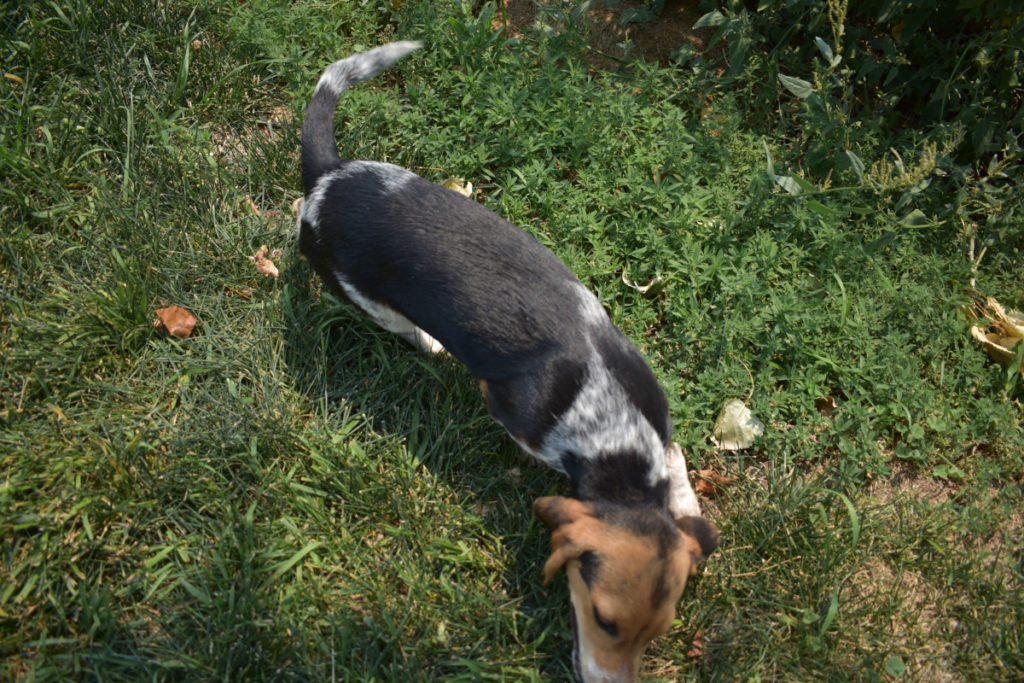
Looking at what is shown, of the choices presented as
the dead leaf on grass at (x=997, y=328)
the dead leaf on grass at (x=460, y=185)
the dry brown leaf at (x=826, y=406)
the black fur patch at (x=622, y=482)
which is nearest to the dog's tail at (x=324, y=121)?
the dead leaf on grass at (x=460, y=185)

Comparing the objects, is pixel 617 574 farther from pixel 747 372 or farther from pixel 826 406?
pixel 826 406

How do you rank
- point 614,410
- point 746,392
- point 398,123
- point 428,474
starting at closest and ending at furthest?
point 614,410 → point 428,474 → point 746,392 → point 398,123

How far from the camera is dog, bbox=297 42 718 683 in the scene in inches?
111

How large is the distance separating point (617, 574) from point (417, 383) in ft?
5.46

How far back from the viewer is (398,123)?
4836 millimetres

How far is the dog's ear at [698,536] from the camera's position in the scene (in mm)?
3029

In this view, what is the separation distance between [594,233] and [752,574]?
2.08 meters

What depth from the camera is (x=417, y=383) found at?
4.00 metres

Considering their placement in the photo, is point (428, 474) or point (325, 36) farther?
point (325, 36)

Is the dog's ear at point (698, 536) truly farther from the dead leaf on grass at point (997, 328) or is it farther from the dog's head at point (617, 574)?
the dead leaf on grass at point (997, 328)

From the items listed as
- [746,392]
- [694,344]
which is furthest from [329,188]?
[746,392]

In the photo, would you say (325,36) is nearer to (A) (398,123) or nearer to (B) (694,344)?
(A) (398,123)

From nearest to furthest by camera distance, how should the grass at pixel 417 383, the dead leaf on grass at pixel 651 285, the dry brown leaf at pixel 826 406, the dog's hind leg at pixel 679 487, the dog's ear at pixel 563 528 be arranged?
1. the dog's ear at pixel 563 528
2. the grass at pixel 417 383
3. the dog's hind leg at pixel 679 487
4. the dry brown leaf at pixel 826 406
5. the dead leaf on grass at pixel 651 285

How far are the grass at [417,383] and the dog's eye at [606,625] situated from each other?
1.85 feet
